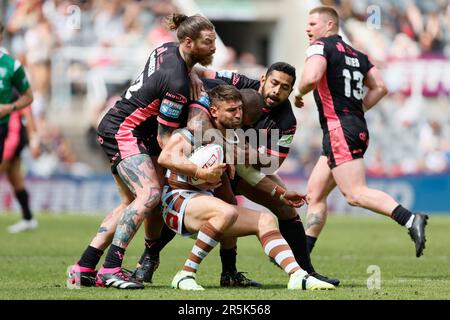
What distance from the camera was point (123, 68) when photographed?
23000 millimetres

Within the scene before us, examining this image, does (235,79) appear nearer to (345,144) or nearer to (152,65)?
(152,65)

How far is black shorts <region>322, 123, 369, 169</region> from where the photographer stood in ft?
30.7

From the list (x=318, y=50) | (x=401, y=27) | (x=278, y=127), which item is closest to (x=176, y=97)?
(x=278, y=127)

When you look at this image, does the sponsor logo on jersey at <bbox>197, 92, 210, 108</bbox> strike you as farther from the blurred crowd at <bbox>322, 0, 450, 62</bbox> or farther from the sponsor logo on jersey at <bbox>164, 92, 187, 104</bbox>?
the blurred crowd at <bbox>322, 0, 450, 62</bbox>

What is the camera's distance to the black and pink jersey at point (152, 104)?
25.2 ft

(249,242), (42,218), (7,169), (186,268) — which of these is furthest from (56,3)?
(186,268)

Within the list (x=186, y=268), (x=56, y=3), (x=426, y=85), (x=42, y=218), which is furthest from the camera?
(x=426, y=85)

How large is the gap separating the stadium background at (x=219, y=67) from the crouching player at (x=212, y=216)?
38.8ft

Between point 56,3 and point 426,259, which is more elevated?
point 56,3

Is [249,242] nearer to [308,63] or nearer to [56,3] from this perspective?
[308,63]

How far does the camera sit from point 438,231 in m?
16.0

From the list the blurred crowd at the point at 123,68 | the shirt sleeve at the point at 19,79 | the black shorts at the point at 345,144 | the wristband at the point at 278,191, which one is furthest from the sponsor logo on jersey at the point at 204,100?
the blurred crowd at the point at 123,68
